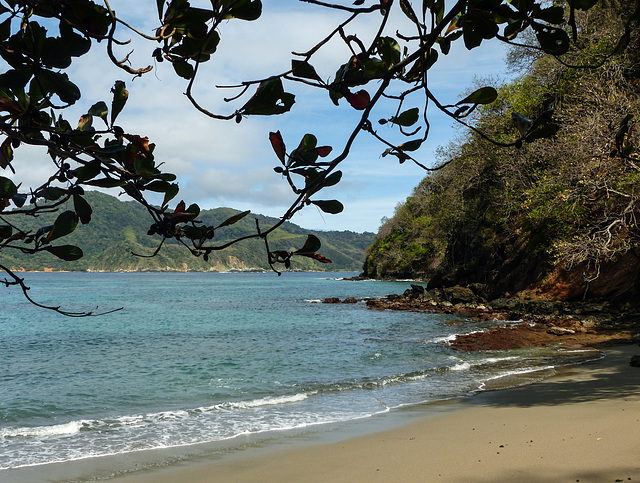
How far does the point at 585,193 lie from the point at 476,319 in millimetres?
8310

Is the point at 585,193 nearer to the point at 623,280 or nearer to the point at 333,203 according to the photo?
the point at 623,280

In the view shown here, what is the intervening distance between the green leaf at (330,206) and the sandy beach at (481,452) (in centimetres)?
456

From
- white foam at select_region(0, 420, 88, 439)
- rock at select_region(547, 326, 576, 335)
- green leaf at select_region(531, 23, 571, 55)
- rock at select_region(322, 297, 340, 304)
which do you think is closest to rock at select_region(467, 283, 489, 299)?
rock at select_region(547, 326, 576, 335)

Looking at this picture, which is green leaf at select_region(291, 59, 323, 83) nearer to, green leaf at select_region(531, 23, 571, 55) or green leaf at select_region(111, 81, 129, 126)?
green leaf at select_region(111, 81, 129, 126)

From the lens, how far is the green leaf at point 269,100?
143 centimetres

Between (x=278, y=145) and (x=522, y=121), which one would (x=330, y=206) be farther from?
(x=522, y=121)

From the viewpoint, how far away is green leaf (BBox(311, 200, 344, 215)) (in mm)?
1529

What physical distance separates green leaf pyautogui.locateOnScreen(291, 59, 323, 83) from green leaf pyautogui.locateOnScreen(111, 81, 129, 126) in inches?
20.6

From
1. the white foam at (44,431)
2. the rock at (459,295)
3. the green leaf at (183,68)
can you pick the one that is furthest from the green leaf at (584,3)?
the rock at (459,295)

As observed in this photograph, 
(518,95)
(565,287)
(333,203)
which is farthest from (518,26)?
(518,95)

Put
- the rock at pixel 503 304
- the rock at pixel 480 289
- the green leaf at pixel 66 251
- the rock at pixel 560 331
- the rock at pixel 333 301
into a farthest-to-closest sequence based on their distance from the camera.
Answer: the rock at pixel 333 301 → the rock at pixel 480 289 → the rock at pixel 503 304 → the rock at pixel 560 331 → the green leaf at pixel 66 251

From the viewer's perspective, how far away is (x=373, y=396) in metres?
10.4

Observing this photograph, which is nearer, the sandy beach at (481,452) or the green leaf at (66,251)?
the green leaf at (66,251)

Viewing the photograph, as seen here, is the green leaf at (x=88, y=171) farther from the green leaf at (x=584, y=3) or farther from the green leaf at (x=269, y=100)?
the green leaf at (x=584, y=3)
